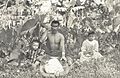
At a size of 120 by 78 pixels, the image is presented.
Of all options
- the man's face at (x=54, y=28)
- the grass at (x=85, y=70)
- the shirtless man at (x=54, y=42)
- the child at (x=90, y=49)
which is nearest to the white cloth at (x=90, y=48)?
the child at (x=90, y=49)

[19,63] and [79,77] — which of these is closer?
[79,77]

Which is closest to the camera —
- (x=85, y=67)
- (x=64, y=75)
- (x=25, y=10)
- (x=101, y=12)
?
(x=64, y=75)

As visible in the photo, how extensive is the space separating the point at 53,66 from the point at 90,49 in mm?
1145

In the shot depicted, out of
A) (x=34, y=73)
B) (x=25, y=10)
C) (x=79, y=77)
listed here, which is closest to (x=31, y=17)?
(x=25, y=10)

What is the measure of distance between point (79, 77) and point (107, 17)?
1965mm

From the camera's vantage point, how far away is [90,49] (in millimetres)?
6406

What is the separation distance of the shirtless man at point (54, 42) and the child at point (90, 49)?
1.68 feet

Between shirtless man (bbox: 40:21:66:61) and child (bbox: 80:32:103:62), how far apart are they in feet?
1.68

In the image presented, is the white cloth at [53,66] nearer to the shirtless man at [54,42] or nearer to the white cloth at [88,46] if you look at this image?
the shirtless man at [54,42]

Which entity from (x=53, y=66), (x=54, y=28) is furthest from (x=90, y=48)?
(x=53, y=66)

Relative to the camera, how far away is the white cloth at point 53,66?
559 centimetres

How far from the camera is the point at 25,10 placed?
21.1 ft

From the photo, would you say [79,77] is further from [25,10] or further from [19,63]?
[25,10]

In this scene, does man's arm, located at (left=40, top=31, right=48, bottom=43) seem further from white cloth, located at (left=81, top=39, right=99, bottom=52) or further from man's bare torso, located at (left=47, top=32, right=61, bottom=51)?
white cloth, located at (left=81, top=39, right=99, bottom=52)
